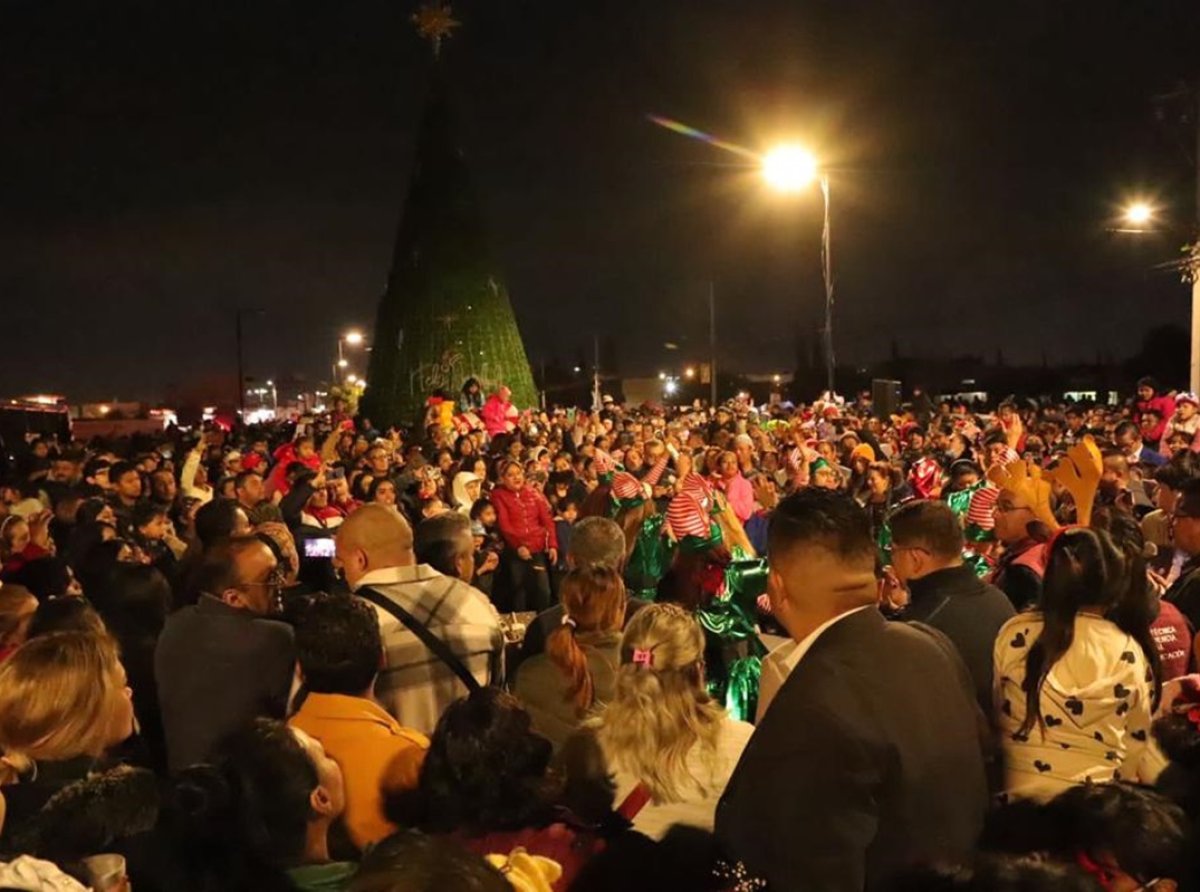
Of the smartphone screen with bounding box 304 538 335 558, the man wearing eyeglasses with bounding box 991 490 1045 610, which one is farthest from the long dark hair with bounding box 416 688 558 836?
the smartphone screen with bounding box 304 538 335 558

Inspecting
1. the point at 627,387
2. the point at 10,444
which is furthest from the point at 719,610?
the point at 627,387

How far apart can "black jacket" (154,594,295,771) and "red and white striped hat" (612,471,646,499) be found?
532 cm

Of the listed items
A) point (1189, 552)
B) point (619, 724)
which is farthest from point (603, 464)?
point (619, 724)

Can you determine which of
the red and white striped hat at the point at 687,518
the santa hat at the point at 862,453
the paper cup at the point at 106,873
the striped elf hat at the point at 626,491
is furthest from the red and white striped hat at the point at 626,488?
the paper cup at the point at 106,873

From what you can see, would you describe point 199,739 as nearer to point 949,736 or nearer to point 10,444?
point 949,736

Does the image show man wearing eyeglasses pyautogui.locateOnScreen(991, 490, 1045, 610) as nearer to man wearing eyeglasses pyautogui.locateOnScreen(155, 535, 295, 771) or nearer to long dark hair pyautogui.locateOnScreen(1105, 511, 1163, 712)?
long dark hair pyautogui.locateOnScreen(1105, 511, 1163, 712)

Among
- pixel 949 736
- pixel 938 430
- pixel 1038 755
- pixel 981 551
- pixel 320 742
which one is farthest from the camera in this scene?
pixel 938 430

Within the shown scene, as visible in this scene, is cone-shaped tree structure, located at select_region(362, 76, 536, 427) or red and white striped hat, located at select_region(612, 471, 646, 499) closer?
red and white striped hat, located at select_region(612, 471, 646, 499)

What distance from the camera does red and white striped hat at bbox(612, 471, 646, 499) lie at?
9.27m

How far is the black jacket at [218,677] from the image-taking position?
4008mm

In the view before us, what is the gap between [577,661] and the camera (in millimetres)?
3881

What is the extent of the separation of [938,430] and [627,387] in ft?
216

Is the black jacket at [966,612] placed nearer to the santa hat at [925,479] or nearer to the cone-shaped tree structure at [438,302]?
the santa hat at [925,479]

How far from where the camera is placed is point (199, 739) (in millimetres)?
4020
